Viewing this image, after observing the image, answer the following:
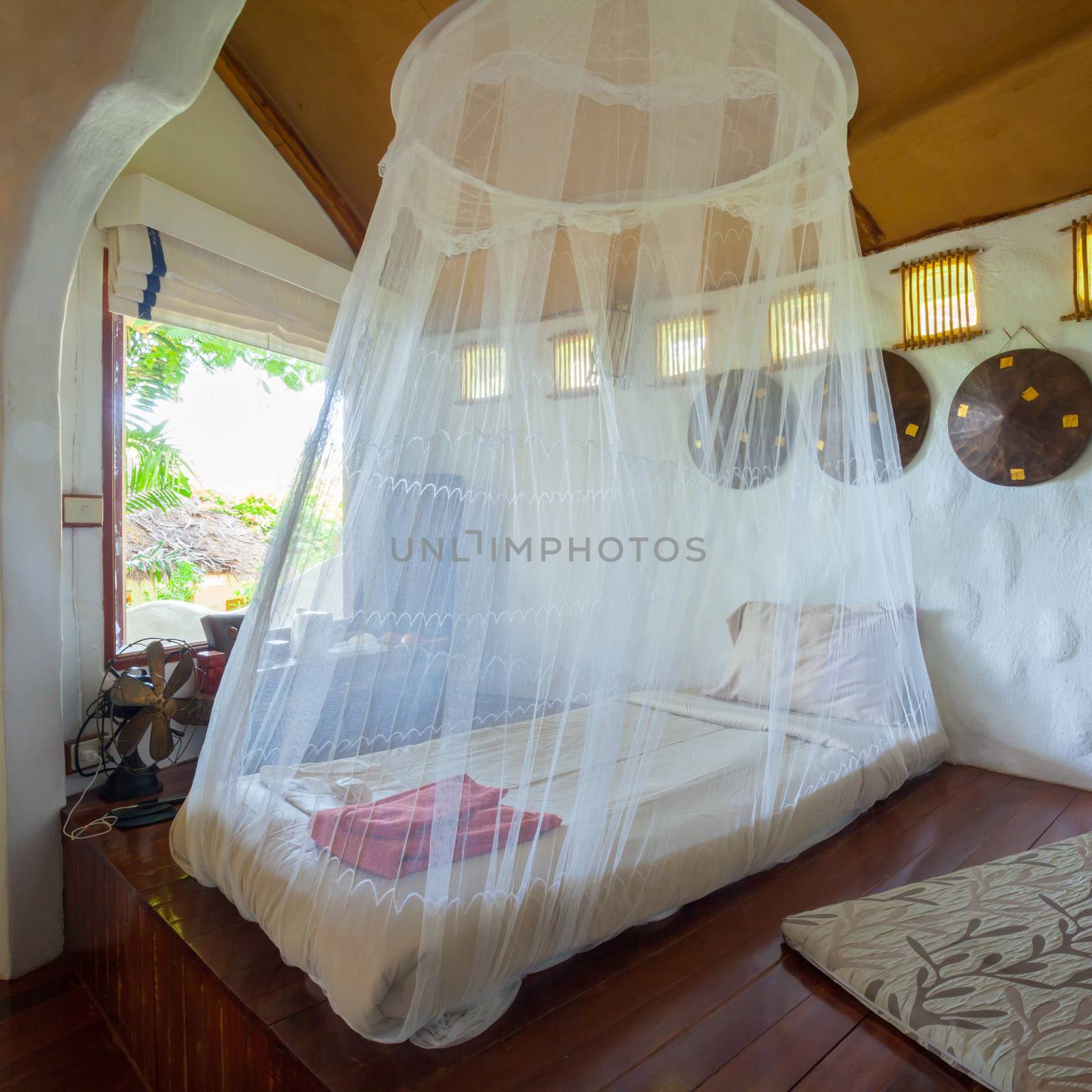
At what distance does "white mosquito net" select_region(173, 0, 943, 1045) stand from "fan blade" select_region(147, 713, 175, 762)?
0.74 metres

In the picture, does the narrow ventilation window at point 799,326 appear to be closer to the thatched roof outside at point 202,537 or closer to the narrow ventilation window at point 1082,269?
the narrow ventilation window at point 1082,269

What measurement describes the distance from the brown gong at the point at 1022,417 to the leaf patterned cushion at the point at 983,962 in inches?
55.4

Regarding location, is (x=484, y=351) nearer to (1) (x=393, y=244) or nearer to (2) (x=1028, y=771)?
(1) (x=393, y=244)

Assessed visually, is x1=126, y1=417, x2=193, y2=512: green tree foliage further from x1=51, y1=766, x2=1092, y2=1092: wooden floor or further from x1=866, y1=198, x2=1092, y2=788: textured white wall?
x1=866, y1=198, x2=1092, y2=788: textured white wall

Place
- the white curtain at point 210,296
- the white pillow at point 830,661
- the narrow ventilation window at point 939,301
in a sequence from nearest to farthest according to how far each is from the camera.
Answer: the white pillow at point 830,661, the white curtain at point 210,296, the narrow ventilation window at point 939,301

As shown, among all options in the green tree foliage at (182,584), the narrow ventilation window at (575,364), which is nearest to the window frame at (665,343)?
the narrow ventilation window at (575,364)

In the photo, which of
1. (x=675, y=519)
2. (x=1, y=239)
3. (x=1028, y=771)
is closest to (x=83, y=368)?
(x=1, y=239)

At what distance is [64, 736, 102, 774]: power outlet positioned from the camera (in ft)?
8.13

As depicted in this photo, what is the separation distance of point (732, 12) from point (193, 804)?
88.6 inches

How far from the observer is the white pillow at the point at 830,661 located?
6.41 ft

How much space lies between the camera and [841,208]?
2068 mm

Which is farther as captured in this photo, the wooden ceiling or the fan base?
the fan base

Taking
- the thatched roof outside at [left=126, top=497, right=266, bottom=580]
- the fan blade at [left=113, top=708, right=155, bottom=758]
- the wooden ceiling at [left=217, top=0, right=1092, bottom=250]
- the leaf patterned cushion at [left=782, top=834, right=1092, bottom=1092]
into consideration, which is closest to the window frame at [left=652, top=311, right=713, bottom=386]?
the leaf patterned cushion at [left=782, top=834, right=1092, bottom=1092]

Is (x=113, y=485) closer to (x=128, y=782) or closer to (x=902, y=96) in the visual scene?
(x=128, y=782)
